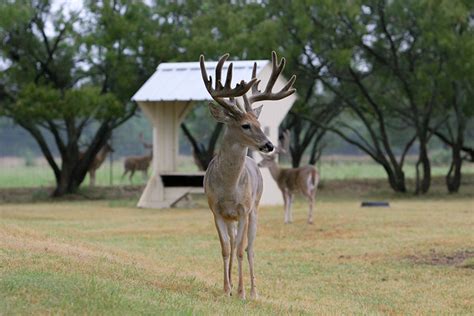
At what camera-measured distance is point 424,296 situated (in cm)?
1060

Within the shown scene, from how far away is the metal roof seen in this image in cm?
2239

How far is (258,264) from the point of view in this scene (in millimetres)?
13141

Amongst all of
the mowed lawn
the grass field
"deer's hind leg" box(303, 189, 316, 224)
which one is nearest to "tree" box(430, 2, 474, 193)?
the mowed lawn

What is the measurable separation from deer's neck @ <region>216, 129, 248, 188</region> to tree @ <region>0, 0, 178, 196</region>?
609 inches

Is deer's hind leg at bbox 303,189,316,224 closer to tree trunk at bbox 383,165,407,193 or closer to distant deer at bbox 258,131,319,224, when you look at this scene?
distant deer at bbox 258,131,319,224

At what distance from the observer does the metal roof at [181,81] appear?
22391 millimetres

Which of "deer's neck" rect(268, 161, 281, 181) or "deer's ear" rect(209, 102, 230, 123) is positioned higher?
"deer's ear" rect(209, 102, 230, 123)

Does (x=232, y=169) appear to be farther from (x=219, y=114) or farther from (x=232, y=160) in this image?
(x=219, y=114)

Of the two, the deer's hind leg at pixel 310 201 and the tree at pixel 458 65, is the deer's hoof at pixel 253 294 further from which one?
the tree at pixel 458 65

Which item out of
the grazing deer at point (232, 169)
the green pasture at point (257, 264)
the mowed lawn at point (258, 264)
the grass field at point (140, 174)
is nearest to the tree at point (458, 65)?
the green pasture at point (257, 264)

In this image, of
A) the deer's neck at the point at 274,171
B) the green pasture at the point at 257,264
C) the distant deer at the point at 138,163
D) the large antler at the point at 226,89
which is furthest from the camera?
the distant deer at the point at 138,163

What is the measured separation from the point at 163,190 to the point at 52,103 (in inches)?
143

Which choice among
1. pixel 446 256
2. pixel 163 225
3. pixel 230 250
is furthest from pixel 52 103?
pixel 230 250

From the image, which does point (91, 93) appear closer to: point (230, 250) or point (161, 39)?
point (161, 39)
